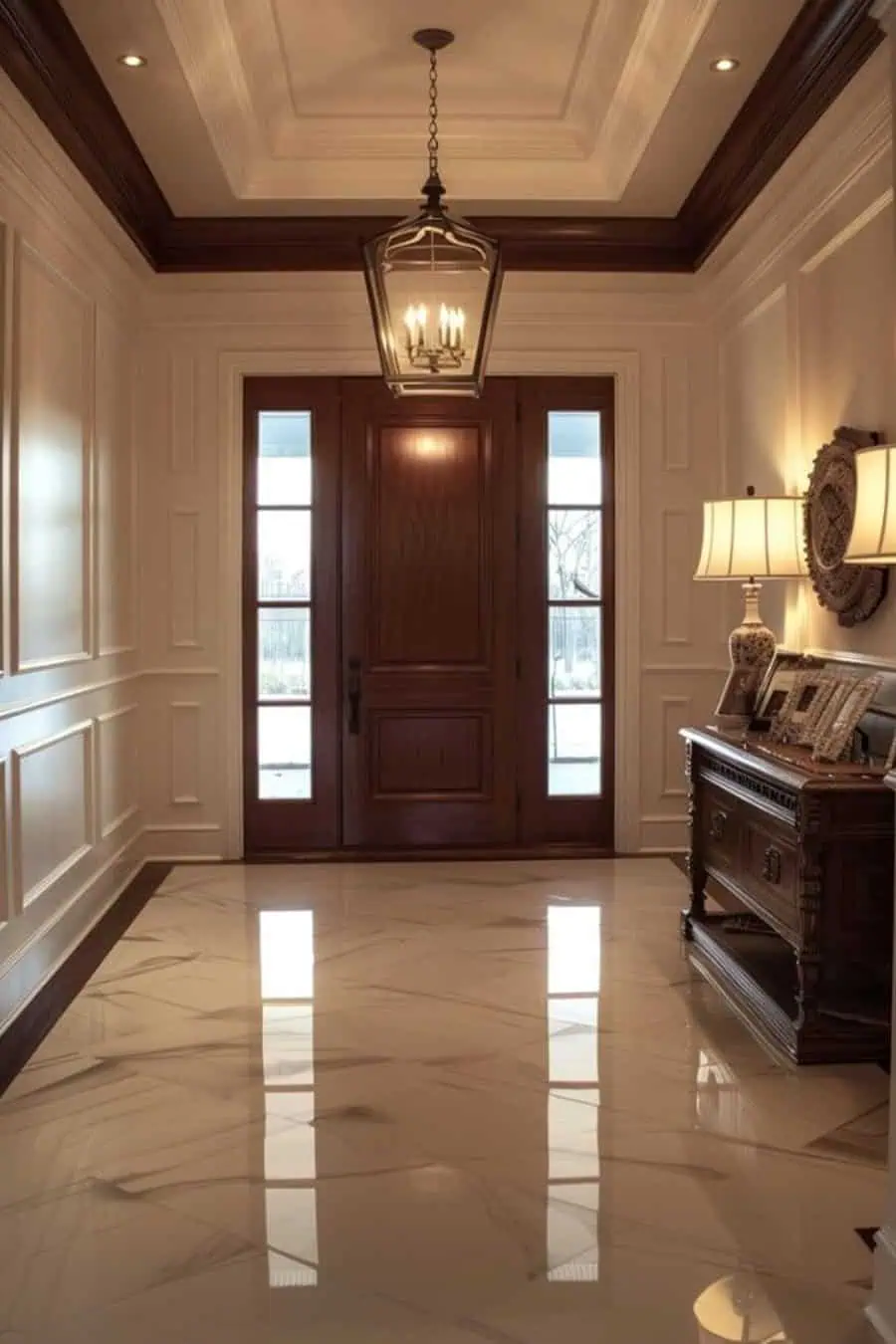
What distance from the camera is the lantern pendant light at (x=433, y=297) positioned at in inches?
155

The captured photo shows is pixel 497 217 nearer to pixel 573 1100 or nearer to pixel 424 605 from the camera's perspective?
pixel 424 605

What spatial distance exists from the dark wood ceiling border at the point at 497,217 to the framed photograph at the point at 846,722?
179 cm

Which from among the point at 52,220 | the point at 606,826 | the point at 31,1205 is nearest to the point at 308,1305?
the point at 31,1205

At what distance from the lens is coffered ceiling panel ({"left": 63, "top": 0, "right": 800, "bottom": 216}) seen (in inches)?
160

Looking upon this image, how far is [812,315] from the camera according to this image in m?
4.67

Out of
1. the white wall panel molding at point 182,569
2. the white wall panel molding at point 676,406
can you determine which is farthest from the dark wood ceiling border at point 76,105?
the white wall panel molding at point 676,406

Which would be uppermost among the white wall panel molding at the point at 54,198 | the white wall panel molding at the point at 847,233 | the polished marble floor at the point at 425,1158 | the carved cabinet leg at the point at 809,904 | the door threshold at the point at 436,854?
the white wall panel molding at the point at 54,198

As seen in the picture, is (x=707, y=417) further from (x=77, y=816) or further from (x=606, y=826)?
(x=77, y=816)

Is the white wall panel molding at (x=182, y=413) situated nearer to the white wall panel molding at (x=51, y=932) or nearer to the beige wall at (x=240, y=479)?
the beige wall at (x=240, y=479)

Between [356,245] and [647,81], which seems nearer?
[647,81]

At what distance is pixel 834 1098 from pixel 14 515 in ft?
9.59

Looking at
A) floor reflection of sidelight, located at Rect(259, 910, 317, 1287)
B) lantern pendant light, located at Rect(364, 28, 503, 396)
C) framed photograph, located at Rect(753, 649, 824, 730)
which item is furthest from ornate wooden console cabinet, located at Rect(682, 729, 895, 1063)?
lantern pendant light, located at Rect(364, 28, 503, 396)

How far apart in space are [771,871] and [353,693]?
2.95 m

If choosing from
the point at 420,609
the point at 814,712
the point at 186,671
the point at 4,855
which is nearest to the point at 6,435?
the point at 4,855
